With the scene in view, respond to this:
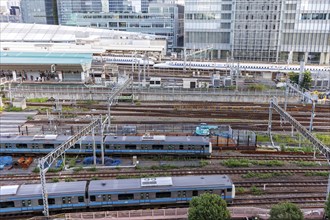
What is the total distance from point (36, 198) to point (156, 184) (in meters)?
7.32

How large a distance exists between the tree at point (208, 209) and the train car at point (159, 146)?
36.8 ft

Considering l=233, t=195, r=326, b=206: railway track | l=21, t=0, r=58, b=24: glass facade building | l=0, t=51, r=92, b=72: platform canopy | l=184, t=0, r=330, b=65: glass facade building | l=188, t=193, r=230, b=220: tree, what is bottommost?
l=233, t=195, r=326, b=206: railway track

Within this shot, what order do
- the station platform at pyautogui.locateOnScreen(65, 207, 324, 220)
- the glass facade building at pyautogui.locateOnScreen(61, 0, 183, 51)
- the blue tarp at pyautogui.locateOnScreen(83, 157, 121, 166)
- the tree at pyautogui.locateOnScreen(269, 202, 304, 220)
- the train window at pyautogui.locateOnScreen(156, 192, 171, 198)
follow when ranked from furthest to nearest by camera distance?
the glass facade building at pyautogui.locateOnScreen(61, 0, 183, 51), the blue tarp at pyautogui.locateOnScreen(83, 157, 121, 166), the train window at pyautogui.locateOnScreen(156, 192, 171, 198), the station platform at pyautogui.locateOnScreen(65, 207, 324, 220), the tree at pyautogui.locateOnScreen(269, 202, 304, 220)

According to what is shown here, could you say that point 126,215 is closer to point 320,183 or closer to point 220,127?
point 320,183

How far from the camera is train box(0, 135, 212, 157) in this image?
2684 centimetres

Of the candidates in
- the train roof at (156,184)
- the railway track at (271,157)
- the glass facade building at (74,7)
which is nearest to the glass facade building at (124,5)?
the glass facade building at (74,7)

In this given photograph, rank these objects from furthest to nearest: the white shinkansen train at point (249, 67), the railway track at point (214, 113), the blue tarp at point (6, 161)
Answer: the white shinkansen train at point (249, 67)
the railway track at point (214, 113)
the blue tarp at point (6, 161)

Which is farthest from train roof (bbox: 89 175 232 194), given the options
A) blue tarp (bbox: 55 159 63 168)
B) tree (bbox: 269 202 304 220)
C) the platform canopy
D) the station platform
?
the platform canopy

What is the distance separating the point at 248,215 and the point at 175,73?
48.2 m

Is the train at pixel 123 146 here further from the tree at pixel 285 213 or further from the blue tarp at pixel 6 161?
the tree at pixel 285 213

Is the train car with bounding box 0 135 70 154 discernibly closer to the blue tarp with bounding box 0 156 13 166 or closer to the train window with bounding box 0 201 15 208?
the blue tarp with bounding box 0 156 13 166

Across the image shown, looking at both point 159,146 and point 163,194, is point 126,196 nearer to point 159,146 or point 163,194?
point 163,194

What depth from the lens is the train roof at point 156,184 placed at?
1920cm

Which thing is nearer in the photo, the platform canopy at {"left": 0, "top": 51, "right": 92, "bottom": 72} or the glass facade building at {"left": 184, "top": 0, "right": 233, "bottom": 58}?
the platform canopy at {"left": 0, "top": 51, "right": 92, "bottom": 72}
